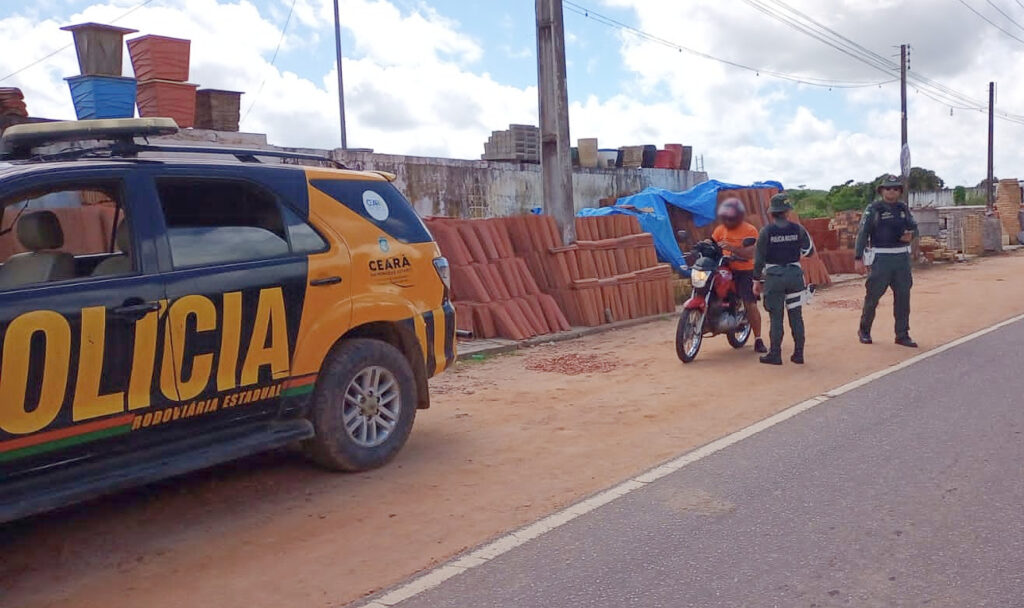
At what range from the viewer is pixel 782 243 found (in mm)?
10047

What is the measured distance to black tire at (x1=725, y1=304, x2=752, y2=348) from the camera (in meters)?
11.0

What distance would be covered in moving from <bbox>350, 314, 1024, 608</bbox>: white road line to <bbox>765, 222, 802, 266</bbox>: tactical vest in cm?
207

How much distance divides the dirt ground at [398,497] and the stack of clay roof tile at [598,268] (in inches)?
142

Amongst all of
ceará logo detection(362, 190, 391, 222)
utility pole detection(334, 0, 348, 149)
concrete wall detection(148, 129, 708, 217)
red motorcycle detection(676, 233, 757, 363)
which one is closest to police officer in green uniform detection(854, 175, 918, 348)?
red motorcycle detection(676, 233, 757, 363)

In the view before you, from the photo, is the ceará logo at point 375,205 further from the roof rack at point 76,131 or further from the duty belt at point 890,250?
the duty belt at point 890,250

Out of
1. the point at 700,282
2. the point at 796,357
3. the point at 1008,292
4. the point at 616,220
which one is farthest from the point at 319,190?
the point at 1008,292

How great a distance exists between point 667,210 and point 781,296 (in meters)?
10.4

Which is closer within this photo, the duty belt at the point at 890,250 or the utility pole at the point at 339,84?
the duty belt at the point at 890,250

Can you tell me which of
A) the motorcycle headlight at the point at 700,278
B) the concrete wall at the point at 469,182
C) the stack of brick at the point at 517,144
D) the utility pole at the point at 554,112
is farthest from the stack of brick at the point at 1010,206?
the motorcycle headlight at the point at 700,278

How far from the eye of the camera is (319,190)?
6.07 m

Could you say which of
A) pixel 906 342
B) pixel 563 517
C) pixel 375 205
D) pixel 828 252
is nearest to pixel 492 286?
pixel 906 342

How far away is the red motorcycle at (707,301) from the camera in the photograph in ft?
33.9

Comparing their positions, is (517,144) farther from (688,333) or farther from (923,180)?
(923,180)

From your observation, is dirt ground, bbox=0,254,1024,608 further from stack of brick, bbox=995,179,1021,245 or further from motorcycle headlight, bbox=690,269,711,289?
stack of brick, bbox=995,179,1021,245
